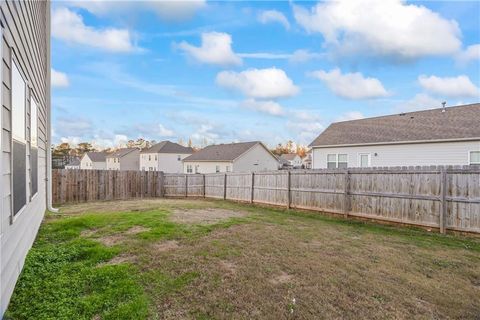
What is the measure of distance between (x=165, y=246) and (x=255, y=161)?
30.2 meters

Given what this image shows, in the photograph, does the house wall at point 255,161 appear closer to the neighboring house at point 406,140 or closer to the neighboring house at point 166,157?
the neighboring house at point 166,157

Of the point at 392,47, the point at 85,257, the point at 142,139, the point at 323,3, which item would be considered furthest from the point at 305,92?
the point at 142,139

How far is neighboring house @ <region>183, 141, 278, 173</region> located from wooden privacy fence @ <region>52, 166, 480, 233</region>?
15.6 meters

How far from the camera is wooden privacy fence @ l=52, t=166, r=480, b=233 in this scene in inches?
292

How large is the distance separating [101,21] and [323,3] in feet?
28.5

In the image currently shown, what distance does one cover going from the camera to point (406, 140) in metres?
15.3

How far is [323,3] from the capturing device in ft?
38.3

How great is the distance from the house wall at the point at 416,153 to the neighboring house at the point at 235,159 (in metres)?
16.4

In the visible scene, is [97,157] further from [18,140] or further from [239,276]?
[239,276]

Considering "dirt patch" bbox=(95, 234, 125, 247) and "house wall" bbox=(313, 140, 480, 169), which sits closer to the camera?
"dirt patch" bbox=(95, 234, 125, 247)

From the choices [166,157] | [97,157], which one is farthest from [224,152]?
[97,157]

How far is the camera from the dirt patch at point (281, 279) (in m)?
3.98

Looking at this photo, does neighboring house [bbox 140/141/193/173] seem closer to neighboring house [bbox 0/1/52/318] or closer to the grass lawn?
the grass lawn

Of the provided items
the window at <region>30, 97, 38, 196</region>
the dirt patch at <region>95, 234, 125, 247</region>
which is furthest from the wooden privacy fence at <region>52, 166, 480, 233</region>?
the window at <region>30, 97, 38, 196</region>
